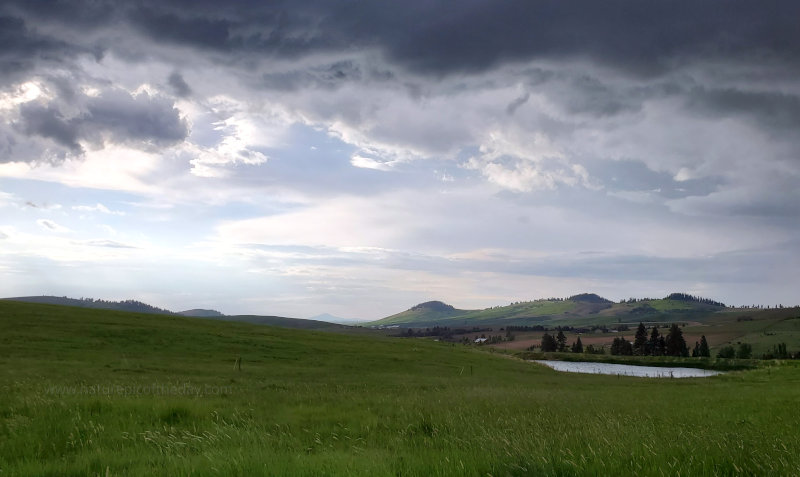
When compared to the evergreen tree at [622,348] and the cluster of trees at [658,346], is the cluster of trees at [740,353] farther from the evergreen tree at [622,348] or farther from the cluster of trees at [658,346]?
the evergreen tree at [622,348]

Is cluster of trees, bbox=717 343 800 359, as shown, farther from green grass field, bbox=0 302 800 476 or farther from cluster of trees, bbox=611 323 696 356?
green grass field, bbox=0 302 800 476

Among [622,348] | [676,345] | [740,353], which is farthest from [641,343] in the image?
[740,353]

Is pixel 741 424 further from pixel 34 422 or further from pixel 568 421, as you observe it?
pixel 34 422

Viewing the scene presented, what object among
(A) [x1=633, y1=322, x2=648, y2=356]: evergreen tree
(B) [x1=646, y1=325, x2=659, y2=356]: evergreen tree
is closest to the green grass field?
(B) [x1=646, y1=325, x2=659, y2=356]: evergreen tree

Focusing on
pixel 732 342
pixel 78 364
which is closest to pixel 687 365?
pixel 732 342

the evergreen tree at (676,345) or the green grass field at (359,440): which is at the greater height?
the green grass field at (359,440)

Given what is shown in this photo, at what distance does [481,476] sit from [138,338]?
206 feet

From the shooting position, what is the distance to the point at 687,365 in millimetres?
124062

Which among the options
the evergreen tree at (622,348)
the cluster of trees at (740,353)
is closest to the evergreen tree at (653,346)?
the evergreen tree at (622,348)

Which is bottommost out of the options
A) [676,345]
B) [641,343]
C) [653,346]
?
[653,346]

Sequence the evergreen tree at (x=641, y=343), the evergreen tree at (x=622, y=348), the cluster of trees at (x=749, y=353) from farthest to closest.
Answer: the evergreen tree at (x=641, y=343) → the evergreen tree at (x=622, y=348) → the cluster of trees at (x=749, y=353)

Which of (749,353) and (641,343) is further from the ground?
(641,343)

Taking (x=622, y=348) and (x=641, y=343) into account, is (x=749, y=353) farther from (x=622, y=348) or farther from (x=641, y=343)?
(x=622, y=348)

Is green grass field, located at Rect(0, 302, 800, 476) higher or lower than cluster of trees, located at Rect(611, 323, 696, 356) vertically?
higher
